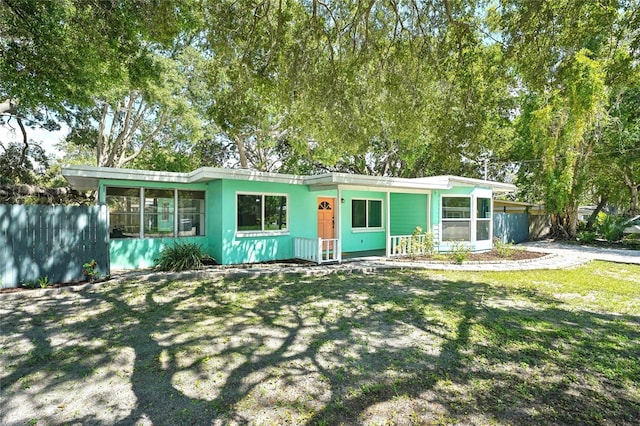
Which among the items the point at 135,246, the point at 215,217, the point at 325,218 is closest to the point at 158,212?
the point at 135,246

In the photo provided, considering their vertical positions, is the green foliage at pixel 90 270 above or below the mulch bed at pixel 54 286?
above

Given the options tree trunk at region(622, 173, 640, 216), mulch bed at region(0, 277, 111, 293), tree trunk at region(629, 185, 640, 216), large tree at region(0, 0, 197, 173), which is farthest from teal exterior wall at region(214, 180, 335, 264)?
tree trunk at region(629, 185, 640, 216)

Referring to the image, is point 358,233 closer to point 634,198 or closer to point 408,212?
point 408,212

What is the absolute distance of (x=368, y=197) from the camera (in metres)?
12.5

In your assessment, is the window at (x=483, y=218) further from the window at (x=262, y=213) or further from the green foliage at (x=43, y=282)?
the green foliage at (x=43, y=282)

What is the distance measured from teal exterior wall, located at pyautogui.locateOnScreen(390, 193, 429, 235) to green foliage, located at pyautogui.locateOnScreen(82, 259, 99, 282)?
389 inches

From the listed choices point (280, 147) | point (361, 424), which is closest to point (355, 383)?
point (361, 424)

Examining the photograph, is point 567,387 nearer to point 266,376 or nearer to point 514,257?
point 266,376

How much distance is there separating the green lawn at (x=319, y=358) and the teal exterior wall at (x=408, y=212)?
19.5 ft

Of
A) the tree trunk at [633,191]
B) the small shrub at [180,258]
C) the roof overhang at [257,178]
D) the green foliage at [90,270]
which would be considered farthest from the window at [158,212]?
the tree trunk at [633,191]

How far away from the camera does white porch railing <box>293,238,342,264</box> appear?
9.57 meters

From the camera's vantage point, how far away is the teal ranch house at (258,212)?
29.0 feet

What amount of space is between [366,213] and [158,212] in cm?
696

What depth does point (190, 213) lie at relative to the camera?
9.88 meters
